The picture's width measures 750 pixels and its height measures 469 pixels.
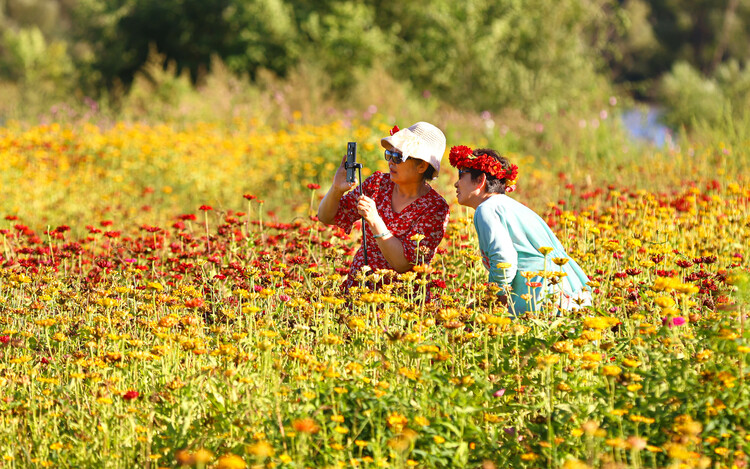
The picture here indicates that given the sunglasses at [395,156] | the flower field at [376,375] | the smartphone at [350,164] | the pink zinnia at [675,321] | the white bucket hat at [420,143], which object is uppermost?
the white bucket hat at [420,143]

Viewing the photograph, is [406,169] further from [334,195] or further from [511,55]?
[511,55]

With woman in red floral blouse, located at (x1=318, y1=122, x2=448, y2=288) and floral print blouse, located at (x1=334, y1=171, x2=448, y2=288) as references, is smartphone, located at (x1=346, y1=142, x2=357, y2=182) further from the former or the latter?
floral print blouse, located at (x1=334, y1=171, x2=448, y2=288)

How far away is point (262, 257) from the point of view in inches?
173

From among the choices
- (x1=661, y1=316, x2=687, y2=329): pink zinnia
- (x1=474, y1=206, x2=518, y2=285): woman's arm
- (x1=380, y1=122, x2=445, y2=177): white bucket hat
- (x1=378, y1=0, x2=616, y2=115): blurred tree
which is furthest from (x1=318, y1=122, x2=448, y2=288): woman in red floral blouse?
(x1=378, y1=0, x2=616, y2=115): blurred tree

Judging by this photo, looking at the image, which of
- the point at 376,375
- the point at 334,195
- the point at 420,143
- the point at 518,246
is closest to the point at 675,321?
the point at 376,375

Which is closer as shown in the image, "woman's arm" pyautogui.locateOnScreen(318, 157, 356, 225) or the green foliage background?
"woman's arm" pyautogui.locateOnScreen(318, 157, 356, 225)

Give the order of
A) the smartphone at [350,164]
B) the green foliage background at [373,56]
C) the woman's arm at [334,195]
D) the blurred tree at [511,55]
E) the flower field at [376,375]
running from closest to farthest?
the flower field at [376,375]
the smartphone at [350,164]
the woman's arm at [334,195]
the blurred tree at [511,55]
the green foliage background at [373,56]

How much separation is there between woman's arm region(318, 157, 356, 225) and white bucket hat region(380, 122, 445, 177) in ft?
0.86

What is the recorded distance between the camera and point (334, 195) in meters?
4.10

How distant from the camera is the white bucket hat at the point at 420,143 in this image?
12.9 ft

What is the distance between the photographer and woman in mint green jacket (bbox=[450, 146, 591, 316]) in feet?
11.7

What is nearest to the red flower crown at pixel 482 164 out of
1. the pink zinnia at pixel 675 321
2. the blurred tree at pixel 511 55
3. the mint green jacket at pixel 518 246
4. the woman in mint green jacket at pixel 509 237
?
the woman in mint green jacket at pixel 509 237

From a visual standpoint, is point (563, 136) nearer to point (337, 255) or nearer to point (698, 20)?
point (337, 255)

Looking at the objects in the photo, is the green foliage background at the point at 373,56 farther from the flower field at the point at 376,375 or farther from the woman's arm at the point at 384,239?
the flower field at the point at 376,375
